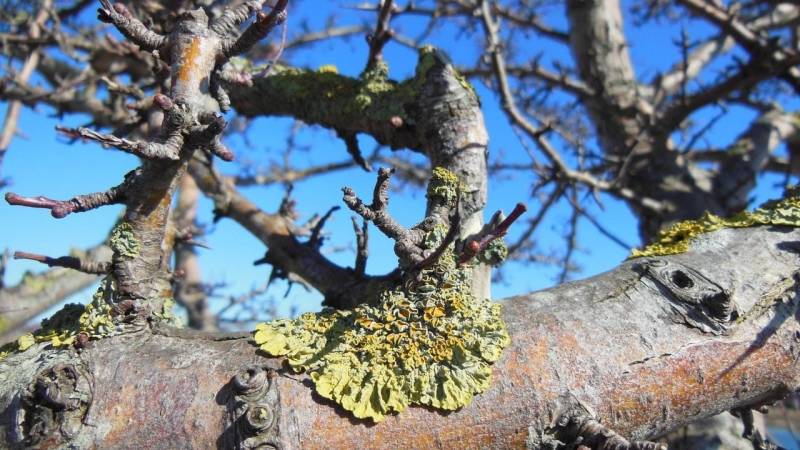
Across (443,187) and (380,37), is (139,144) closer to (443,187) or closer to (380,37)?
(443,187)

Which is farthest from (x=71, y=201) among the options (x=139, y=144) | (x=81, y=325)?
(x=81, y=325)

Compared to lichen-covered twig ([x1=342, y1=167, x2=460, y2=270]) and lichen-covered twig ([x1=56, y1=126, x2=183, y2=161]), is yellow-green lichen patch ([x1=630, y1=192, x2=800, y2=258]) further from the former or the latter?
lichen-covered twig ([x1=56, y1=126, x2=183, y2=161])

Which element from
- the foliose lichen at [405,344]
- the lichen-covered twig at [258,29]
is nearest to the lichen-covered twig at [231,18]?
the lichen-covered twig at [258,29]

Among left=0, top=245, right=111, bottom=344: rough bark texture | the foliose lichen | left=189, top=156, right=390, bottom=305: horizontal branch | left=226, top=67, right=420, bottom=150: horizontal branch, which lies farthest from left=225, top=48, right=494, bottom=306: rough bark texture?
left=0, top=245, right=111, bottom=344: rough bark texture

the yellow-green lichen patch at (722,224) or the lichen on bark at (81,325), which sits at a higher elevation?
the yellow-green lichen patch at (722,224)

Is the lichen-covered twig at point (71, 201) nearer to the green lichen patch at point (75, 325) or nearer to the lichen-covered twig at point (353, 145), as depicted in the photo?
the green lichen patch at point (75, 325)

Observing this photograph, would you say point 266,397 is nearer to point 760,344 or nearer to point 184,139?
point 184,139
